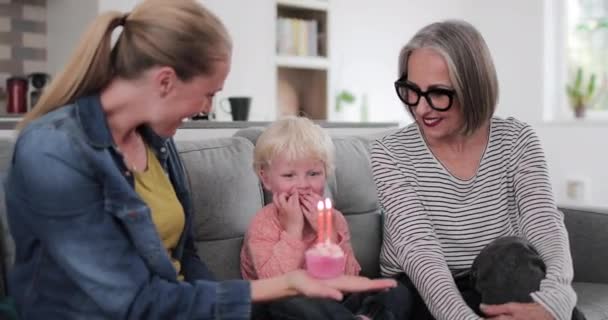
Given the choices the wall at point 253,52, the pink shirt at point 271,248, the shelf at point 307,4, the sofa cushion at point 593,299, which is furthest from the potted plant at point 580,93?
the pink shirt at point 271,248

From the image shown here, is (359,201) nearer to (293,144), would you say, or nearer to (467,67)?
(293,144)

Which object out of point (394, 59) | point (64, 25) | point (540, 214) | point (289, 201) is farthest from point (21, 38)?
point (540, 214)

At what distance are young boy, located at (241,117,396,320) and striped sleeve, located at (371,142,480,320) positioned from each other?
0.14 m

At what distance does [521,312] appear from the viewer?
1.35 metres

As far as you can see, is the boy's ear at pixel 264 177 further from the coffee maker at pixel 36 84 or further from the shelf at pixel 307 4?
the shelf at pixel 307 4

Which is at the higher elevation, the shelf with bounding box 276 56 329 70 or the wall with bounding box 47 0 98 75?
the wall with bounding box 47 0 98 75

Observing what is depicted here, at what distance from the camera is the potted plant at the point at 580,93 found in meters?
4.21

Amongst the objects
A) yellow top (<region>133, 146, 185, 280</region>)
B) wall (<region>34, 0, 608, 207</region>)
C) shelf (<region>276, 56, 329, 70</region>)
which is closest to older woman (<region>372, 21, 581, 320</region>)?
yellow top (<region>133, 146, 185, 280</region>)

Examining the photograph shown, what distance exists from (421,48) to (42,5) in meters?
2.58

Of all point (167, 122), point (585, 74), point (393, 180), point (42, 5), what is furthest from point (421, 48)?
point (585, 74)

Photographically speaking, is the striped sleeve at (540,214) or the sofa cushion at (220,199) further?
the sofa cushion at (220,199)

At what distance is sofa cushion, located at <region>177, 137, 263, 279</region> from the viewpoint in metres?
1.68

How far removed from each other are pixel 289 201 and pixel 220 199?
185 millimetres

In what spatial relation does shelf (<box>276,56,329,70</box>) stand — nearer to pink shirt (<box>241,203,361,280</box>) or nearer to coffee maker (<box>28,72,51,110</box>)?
coffee maker (<box>28,72,51,110</box>)
